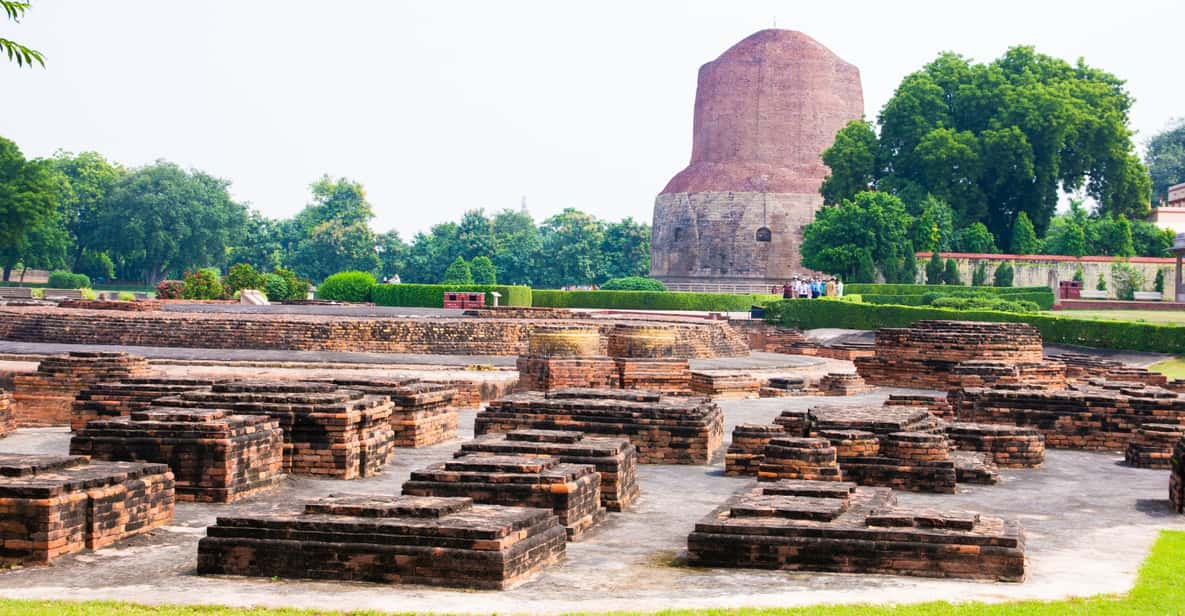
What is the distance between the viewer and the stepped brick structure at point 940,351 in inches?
732

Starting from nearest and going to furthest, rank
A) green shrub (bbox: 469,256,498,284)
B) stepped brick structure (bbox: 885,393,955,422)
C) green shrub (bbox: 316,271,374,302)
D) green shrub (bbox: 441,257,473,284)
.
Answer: stepped brick structure (bbox: 885,393,955,422), green shrub (bbox: 316,271,374,302), green shrub (bbox: 441,257,473,284), green shrub (bbox: 469,256,498,284)

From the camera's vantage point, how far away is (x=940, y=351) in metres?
18.8

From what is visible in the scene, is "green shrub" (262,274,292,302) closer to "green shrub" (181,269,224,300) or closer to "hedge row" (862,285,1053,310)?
"green shrub" (181,269,224,300)

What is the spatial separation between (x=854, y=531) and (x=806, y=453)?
265 cm

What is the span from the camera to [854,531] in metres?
6.92

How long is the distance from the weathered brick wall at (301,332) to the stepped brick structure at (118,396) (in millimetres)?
8547

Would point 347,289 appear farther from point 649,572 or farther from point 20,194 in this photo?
point 649,572

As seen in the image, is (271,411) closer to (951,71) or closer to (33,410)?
(33,410)

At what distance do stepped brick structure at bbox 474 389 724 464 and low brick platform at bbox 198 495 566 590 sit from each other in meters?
3.90

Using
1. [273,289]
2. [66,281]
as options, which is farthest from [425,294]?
[66,281]

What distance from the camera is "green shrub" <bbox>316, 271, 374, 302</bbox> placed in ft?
120

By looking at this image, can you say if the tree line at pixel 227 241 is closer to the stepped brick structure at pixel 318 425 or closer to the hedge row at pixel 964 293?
the hedge row at pixel 964 293

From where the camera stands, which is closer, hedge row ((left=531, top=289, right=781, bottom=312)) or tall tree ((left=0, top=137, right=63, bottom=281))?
hedge row ((left=531, top=289, right=781, bottom=312))

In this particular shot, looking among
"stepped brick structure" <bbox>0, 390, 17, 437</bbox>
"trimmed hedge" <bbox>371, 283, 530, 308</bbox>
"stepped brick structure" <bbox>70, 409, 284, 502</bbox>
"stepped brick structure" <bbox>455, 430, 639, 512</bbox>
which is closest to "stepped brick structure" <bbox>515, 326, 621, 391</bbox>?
"stepped brick structure" <bbox>0, 390, 17, 437</bbox>
